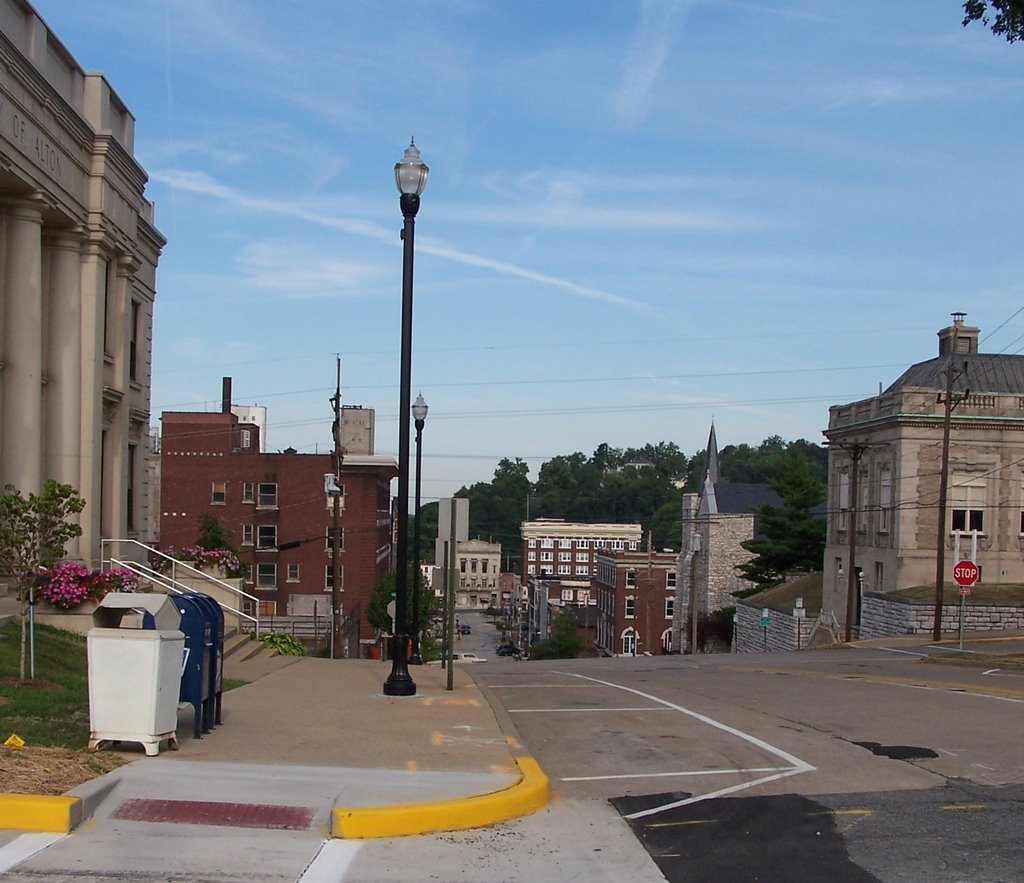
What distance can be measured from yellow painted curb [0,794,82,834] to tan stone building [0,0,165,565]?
13861 millimetres

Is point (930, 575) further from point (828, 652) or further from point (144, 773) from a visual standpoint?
point (144, 773)

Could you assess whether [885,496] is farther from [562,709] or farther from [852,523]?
[562,709]

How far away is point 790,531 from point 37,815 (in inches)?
2686

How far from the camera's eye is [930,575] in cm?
4753

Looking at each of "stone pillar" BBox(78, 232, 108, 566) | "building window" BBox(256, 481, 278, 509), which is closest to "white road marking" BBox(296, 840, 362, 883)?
"stone pillar" BBox(78, 232, 108, 566)

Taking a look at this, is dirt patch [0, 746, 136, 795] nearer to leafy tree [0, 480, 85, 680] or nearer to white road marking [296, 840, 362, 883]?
white road marking [296, 840, 362, 883]

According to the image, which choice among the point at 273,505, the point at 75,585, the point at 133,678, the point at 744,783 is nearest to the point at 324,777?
the point at 133,678

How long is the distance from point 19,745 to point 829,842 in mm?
5905

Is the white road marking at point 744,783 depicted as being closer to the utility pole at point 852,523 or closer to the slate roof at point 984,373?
the utility pole at point 852,523

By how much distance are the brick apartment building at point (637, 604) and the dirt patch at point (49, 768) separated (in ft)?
251

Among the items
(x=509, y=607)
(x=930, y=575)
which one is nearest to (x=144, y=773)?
(x=930, y=575)

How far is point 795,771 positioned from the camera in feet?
33.9

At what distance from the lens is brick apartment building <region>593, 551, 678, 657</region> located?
8606cm

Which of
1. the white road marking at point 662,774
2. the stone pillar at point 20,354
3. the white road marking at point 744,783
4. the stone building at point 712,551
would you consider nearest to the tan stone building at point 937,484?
the stone building at point 712,551
